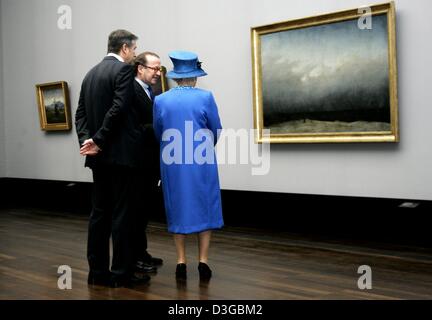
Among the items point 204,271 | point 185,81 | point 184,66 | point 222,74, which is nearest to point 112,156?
point 185,81

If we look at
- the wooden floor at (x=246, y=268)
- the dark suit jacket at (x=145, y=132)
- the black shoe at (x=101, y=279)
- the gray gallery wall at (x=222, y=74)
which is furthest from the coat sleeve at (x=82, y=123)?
the gray gallery wall at (x=222, y=74)

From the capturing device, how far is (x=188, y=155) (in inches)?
248

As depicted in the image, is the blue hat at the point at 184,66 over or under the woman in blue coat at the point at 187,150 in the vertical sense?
over

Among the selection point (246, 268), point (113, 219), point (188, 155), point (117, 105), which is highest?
point (117, 105)

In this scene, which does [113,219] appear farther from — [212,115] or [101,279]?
[212,115]

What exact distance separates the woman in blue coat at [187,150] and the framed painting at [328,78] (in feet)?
9.71

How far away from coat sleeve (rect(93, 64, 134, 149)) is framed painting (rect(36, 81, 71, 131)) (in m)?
7.97

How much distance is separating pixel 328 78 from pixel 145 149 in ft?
12.0

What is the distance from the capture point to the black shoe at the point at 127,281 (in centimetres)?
617

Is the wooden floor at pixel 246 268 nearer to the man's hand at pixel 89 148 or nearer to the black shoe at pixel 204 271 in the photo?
the black shoe at pixel 204 271

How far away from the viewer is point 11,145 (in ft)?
51.6

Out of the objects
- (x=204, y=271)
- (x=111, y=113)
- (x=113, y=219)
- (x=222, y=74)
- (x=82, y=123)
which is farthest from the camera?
(x=222, y=74)

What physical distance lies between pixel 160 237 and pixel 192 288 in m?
3.63
